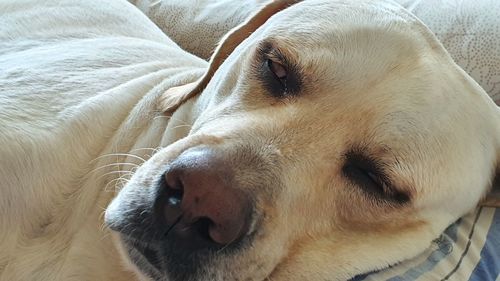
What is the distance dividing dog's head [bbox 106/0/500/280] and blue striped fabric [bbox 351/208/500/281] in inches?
1.2

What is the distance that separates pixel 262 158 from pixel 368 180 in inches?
11.1

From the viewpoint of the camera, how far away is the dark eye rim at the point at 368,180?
1.50 metres

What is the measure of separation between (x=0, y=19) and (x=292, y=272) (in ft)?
4.92

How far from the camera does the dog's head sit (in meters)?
1.28

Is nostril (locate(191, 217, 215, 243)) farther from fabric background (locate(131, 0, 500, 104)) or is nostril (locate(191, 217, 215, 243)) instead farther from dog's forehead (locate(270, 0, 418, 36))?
fabric background (locate(131, 0, 500, 104))

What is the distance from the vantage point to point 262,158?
4.58ft

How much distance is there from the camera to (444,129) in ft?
5.00

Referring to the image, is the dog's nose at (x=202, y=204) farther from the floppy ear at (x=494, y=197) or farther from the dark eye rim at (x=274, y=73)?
the floppy ear at (x=494, y=197)

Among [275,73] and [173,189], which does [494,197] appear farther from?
[173,189]

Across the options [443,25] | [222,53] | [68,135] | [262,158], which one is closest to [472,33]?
[443,25]

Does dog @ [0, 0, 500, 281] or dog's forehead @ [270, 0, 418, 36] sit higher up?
dog's forehead @ [270, 0, 418, 36]

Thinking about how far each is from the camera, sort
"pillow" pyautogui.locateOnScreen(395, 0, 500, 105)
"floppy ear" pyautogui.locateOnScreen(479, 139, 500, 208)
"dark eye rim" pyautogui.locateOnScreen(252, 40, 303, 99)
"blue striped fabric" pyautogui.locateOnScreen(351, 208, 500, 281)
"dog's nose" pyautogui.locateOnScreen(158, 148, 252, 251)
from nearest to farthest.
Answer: "dog's nose" pyautogui.locateOnScreen(158, 148, 252, 251) < "blue striped fabric" pyautogui.locateOnScreen(351, 208, 500, 281) < "dark eye rim" pyautogui.locateOnScreen(252, 40, 303, 99) < "floppy ear" pyautogui.locateOnScreen(479, 139, 500, 208) < "pillow" pyautogui.locateOnScreen(395, 0, 500, 105)

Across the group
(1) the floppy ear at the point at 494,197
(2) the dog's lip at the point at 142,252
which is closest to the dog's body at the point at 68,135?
(2) the dog's lip at the point at 142,252

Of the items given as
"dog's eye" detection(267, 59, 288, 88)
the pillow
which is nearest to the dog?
"dog's eye" detection(267, 59, 288, 88)
